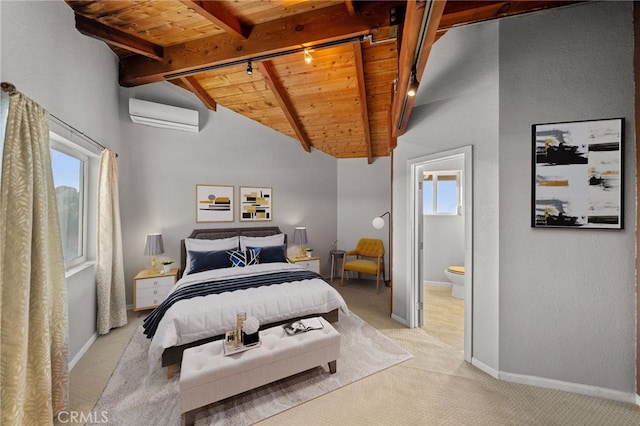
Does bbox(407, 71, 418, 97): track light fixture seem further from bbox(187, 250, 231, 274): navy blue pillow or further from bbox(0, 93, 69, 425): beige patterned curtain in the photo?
bbox(187, 250, 231, 274): navy blue pillow

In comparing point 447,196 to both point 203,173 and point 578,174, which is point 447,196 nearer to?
point 578,174

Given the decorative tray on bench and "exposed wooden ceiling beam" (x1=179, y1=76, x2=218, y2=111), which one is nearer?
the decorative tray on bench

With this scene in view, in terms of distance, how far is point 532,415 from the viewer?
1824 mm

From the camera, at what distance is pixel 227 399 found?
202cm

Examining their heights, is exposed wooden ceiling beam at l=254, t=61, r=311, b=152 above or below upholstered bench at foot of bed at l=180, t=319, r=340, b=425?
above

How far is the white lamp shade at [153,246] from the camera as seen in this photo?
367cm

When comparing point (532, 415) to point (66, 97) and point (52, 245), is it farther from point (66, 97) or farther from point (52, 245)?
point (66, 97)

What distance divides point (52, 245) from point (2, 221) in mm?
443

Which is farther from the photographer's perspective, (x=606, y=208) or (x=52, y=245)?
(x=606, y=208)

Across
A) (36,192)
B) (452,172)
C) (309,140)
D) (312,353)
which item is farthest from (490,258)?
(309,140)

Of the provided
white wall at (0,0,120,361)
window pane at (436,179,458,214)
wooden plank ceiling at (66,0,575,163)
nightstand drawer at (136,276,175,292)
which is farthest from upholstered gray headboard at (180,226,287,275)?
window pane at (436,179,458,214)

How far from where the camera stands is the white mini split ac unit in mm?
3697

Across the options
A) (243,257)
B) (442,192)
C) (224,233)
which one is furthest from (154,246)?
(442,192)

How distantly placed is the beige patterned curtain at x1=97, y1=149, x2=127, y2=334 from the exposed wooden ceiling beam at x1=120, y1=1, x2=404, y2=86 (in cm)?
142
